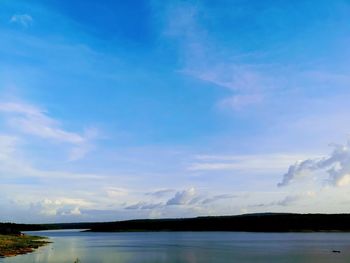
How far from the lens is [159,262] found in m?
75.7

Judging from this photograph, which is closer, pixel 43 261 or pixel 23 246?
pixel 43 261

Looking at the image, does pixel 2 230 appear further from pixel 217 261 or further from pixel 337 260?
pixel 337 260

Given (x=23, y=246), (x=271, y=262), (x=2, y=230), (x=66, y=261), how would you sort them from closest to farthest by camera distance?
1. (x=271, y=262)
2. (x=66, y=261)
3. (x=23, y=246)
4. (x=2, y=230)

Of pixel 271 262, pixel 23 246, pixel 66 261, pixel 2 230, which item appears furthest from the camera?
pixel 2 230

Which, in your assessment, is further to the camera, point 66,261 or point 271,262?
point 66,261

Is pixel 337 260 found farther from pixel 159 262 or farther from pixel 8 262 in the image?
pixel 8 262

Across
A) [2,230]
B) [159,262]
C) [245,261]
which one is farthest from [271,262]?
[2,230]

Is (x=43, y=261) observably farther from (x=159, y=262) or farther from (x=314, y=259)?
(x=314, y=259)

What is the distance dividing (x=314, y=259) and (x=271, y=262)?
10.7 metres

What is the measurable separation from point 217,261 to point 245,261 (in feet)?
15.1

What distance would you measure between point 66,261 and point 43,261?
3877mm

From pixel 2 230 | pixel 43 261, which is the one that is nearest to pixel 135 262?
pixel 43 261

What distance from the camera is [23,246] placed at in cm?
10625

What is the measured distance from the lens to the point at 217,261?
245 feet
